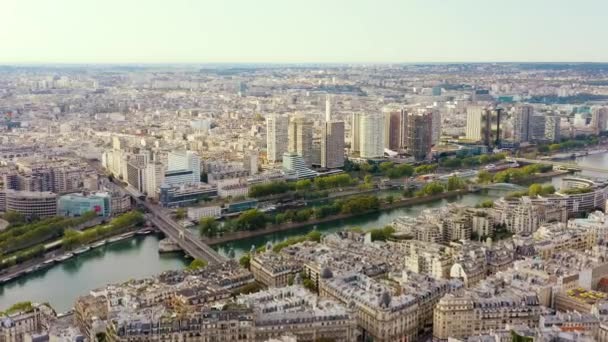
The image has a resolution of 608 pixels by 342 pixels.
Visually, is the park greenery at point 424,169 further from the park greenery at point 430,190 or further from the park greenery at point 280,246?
the park greenery at point 280,246

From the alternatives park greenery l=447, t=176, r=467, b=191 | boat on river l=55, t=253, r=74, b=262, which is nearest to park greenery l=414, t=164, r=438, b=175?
park greenery l=447, t=176, r=467, b=191

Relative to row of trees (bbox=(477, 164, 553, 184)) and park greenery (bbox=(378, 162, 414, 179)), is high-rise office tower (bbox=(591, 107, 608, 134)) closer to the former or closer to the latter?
row of trees (bbox=(477, 164, 553, 184))

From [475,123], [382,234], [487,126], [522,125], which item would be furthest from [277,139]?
[522,125]

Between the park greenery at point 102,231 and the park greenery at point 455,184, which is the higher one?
the park greenery at point 455,184

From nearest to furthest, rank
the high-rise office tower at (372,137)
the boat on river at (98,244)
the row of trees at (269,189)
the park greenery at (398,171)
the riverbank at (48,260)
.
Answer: the riverbank at (48,260) → the boat on river at (98,244) → the row of trees at (269,189) → the park greenery at (398,171) → the high-rise office tower at (372,137)

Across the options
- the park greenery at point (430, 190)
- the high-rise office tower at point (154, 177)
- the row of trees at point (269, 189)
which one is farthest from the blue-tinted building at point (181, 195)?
the park greenery at point (430, 190)
